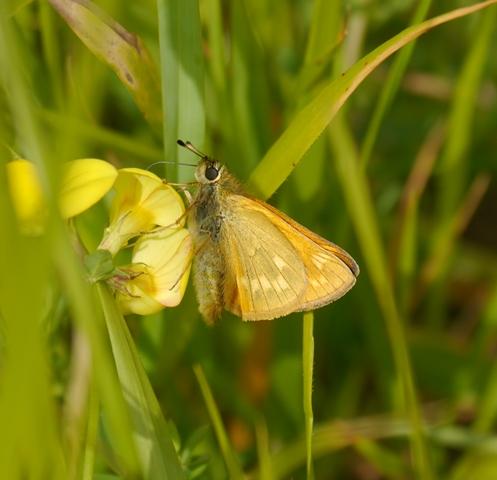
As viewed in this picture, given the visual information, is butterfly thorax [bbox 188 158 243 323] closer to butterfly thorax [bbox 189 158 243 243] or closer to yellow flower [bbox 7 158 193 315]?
butterfly thorax [bbox 189 158 243 243]

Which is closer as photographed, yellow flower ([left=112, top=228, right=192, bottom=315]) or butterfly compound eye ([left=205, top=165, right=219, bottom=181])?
yellow flower ([left=112, top=228, right=192, bottom=315])

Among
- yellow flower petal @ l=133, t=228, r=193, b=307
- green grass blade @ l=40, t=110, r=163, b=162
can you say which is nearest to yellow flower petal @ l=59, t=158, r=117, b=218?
yellow flower petal @ l=133, t=228, r=193, b=307

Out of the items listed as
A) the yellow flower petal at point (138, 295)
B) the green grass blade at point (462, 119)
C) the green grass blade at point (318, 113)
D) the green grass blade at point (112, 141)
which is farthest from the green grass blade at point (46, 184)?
the green grass blade at point (462, 119)

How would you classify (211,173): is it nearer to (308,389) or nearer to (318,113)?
(318,113)

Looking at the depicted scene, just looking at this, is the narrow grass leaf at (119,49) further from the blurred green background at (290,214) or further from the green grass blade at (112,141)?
the green grass blade at (112,141)

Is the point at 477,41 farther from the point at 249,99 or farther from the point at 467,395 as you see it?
the point at 467,395

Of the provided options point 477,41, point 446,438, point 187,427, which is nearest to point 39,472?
point 187,427

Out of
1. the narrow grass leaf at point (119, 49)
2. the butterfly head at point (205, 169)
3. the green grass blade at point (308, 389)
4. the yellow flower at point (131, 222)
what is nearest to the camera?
the yellow flower at point (131, 222)
